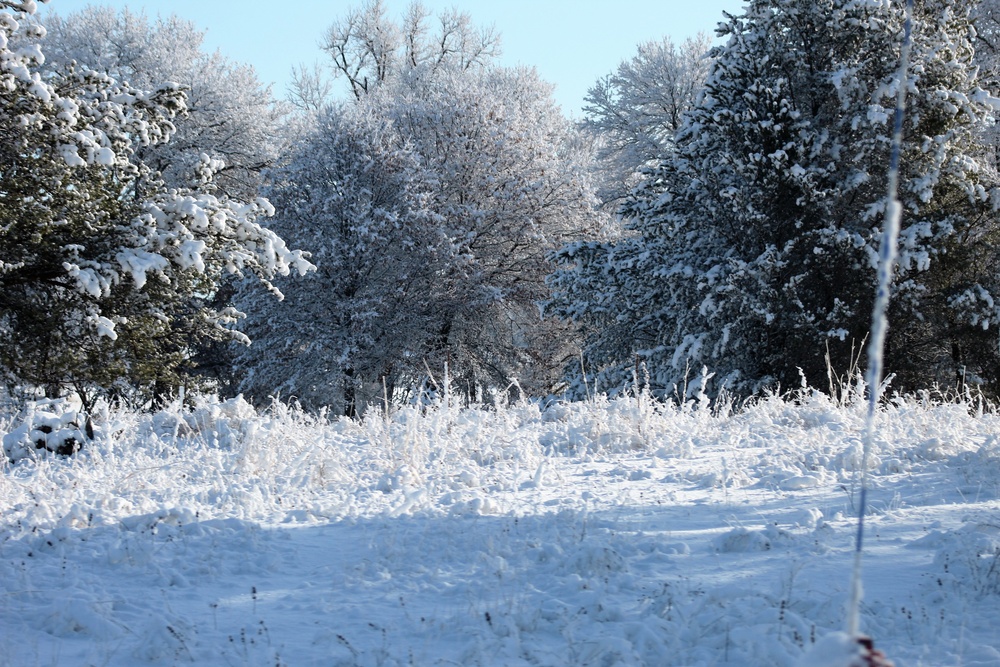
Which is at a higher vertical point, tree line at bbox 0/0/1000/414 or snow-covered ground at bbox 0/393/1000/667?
tree line at bbox 0/0/1000/414

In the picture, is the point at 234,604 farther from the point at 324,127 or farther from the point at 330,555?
the point at 324,127

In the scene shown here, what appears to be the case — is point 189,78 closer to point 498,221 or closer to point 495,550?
point 498,221

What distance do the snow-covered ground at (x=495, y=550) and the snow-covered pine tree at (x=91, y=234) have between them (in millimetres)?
3585

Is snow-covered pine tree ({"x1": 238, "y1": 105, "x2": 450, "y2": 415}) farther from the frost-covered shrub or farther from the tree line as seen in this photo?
the frost-covered shrub

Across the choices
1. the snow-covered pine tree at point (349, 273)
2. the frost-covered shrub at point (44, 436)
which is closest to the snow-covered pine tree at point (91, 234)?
the frost-covered shrub at point (44, 436)

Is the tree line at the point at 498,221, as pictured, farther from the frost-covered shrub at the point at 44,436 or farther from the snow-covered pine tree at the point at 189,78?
the frost-covered shrub at the point at 44,436

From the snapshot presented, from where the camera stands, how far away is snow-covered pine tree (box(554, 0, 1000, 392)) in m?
11.6

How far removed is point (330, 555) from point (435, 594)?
74cm

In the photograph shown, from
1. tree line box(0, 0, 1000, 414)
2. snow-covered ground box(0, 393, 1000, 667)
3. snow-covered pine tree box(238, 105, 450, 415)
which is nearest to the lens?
snow-covered ground box(0, 393, 1000, 667)

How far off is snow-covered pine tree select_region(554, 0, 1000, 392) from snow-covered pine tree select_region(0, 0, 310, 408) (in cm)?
657

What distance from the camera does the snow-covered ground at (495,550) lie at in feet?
8.65

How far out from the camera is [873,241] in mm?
11516

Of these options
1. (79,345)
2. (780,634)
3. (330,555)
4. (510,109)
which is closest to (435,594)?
(330,555)

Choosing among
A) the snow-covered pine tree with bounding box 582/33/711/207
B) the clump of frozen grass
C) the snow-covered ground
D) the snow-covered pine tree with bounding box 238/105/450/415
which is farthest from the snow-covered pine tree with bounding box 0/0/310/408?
the snow-covered pine tree with bounding box 582/33/711/207
